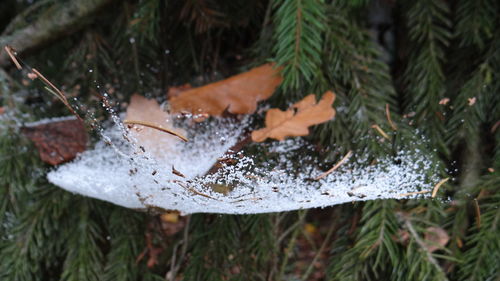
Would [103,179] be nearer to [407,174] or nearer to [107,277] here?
[107,277]

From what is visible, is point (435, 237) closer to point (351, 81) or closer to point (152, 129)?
point (351, 81)

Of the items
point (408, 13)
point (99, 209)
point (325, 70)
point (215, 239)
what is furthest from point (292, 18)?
point (99, 209)

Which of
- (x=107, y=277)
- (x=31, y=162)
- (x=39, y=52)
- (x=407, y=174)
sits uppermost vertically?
(x=39, y=52)

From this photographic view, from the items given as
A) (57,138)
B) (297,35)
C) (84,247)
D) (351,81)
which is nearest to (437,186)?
(351,81)

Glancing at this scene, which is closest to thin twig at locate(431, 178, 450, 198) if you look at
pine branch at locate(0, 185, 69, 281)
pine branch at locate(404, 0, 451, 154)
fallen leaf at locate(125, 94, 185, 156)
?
pine branch at locate(404, 0, 451, 154)

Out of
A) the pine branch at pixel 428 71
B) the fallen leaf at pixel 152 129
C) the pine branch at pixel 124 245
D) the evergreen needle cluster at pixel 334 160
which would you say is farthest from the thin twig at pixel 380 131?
the pine branch at pixel 124 245
